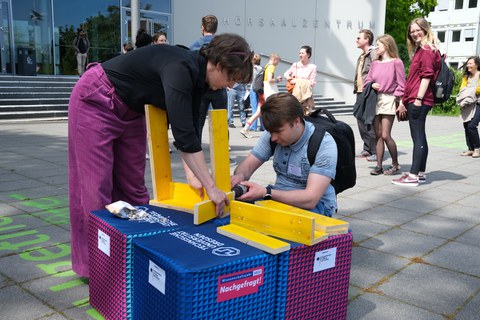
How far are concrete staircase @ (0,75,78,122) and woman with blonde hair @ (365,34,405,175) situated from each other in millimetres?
8874

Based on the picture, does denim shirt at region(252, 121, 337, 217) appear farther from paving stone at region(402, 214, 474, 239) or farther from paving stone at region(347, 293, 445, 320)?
paving stone at region(402, 214, 474, 239)

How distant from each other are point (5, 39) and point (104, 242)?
51.2 feet

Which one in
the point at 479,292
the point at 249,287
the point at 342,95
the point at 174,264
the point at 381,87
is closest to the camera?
the point at 174,264

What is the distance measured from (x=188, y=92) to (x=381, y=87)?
14.7ft

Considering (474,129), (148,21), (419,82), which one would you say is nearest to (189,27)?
(148,21)

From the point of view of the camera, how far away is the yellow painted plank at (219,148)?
2.54 meters

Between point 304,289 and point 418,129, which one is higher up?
point 418,129

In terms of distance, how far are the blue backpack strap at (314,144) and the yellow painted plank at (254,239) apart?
667mm

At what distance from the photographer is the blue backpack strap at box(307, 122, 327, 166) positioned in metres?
2.69

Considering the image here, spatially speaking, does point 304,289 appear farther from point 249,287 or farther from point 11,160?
point 11,160

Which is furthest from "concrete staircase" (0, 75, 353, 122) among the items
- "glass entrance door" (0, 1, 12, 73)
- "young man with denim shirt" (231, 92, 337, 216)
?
"young man with denim shirt" (231, 92, 337, 216)

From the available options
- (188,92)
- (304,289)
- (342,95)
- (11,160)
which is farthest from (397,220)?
(342,95)

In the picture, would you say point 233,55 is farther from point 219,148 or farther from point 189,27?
point 189,27

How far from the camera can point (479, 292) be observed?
9.71ft
